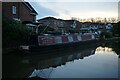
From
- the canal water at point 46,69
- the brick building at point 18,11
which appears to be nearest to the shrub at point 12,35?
the canal water at point 46,69

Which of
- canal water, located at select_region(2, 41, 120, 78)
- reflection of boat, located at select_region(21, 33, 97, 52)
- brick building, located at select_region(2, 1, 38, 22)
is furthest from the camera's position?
brick building, located at select_region(2, 1, 38, 22)

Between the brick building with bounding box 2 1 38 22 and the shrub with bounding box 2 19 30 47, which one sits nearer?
the shrub with bounding box 2 19 30 47

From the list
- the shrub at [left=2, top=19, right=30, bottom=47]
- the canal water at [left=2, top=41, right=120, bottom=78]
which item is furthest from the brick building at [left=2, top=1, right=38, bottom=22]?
the canal water at [left=2, top=41, right=120, bottom=78]

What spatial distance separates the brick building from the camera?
21.2m

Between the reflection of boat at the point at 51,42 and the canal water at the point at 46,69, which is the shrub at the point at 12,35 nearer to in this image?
the reflection of boat at the point at 51,42

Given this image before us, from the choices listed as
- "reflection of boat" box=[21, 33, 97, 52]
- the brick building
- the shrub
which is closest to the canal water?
"reflection of boat" box=[21, 33, 97, 52]

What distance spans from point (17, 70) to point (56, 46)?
25.2 ft

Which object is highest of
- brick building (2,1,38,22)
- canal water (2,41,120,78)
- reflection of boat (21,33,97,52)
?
brick building (2,1,38,22)

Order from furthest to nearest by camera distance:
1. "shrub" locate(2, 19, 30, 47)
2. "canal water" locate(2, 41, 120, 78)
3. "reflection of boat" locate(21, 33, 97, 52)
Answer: "reflection of boat" locate(21, 33, 97, 52), "shrub" locate(2, 19, 30, 47), "canal water" locate(2, 41, 120, 78)

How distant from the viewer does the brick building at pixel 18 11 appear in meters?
21.2

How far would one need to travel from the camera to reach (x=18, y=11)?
22625mm

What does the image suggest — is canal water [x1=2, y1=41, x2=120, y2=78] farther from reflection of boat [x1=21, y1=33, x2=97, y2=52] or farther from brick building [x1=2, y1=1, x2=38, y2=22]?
brick building [x1=2, y1=1, x2=38, y2=22]

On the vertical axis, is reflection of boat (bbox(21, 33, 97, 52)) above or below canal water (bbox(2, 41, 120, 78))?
above

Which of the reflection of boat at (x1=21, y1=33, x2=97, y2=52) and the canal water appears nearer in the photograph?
the canal water
